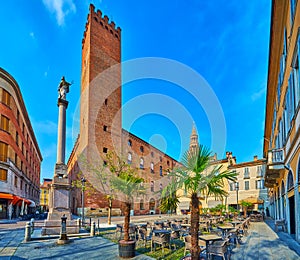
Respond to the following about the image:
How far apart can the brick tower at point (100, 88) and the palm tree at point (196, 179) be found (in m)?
28.5

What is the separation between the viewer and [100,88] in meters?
37.9

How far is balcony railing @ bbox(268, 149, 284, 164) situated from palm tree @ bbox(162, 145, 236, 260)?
30.2 feet

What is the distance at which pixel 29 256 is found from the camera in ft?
28.8

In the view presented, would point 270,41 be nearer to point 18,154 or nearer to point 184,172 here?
point 184,172

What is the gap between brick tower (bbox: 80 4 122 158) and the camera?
116 ft

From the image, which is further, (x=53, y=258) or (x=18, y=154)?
(x=18, y=154)

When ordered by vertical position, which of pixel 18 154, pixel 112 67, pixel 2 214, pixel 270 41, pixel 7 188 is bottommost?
pixel 2 214

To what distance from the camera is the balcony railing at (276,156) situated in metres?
13.7

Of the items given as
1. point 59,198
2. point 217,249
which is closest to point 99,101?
point 59,198

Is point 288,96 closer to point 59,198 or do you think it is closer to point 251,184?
point 59,198

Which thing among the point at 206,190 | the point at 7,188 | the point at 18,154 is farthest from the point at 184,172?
the point at 18,154

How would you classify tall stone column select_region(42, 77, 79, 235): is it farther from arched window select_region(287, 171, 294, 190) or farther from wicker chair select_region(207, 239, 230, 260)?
arched window select_region(287, 171, 294, 190)

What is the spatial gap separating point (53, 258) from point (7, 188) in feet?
79.1

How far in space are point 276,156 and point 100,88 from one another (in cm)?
2912
